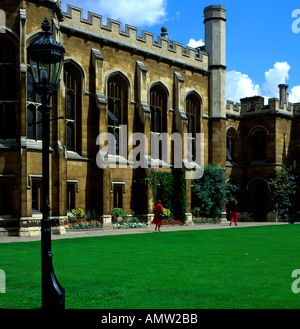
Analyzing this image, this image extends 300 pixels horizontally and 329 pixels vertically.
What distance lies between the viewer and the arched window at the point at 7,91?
18938mm

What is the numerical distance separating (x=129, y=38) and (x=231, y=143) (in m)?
12.7

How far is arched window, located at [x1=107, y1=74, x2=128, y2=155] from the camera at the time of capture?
24953mm

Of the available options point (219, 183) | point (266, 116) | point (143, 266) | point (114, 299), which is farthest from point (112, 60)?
point (114, 299)

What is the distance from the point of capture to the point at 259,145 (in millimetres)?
35125

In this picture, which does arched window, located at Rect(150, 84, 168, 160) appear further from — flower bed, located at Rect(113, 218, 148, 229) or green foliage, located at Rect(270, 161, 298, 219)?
green foliage, located at Rect(270, 161, 298, 219)

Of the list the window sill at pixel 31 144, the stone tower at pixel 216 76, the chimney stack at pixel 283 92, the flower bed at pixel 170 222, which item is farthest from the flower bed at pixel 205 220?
the chimney stack at pixel 283 92

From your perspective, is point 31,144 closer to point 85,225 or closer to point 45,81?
point 85,225

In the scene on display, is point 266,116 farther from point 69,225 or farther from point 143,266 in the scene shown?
point 143,266

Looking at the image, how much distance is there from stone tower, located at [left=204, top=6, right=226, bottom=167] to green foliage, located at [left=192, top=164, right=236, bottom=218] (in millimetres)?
1232

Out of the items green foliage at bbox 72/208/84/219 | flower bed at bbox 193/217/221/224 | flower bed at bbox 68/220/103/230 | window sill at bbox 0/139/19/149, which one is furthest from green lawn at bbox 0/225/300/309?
flower bed at bbox 193/217/221/224

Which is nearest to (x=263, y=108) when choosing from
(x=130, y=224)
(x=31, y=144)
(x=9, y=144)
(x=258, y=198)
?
(x=258, y=198)

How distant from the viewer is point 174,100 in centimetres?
2825

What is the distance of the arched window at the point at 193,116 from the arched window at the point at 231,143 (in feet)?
17.1
